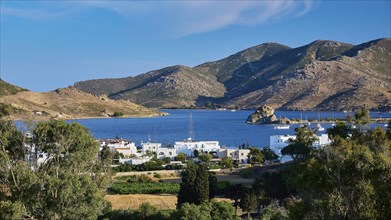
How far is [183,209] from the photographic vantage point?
20.3 metres

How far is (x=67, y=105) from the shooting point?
6555 inches

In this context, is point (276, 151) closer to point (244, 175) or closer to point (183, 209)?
point (244, 175)

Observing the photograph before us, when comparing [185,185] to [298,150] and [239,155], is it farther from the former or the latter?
[239,155]

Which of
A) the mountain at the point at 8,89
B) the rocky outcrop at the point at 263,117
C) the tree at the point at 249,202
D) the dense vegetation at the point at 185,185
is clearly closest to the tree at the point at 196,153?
the dense vegetation at the point at 185,185

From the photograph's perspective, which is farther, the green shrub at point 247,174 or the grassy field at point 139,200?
the green shrub at point 247,174

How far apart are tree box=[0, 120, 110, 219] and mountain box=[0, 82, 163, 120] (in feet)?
375

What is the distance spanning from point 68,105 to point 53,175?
155019mm

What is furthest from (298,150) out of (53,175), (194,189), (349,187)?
(349,187)

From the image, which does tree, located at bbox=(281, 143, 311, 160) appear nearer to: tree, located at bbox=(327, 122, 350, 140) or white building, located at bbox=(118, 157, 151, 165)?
tree, located at bbox=(327, 122, 350, 140)

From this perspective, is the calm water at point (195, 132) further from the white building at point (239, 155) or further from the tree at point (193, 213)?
the tree at point (193, 213)

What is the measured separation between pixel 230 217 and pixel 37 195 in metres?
9.24

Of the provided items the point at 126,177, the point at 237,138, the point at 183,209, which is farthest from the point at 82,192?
the point at 237,138

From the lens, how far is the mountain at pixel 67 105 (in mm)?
146238

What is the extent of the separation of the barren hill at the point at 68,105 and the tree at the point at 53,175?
114460 mm
